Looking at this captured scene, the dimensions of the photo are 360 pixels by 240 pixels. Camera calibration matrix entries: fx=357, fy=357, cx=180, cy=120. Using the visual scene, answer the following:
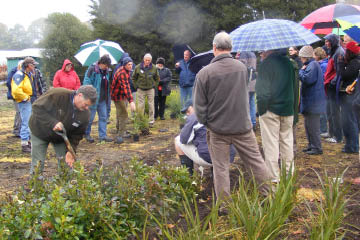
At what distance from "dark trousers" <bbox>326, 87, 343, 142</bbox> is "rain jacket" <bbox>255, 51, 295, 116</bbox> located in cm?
258

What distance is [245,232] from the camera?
277cm

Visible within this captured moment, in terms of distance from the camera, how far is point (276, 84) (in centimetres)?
419

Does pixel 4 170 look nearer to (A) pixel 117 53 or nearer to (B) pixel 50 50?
(A) pixel 117 53

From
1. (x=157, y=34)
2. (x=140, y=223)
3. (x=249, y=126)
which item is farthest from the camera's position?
(x=157, y=34)

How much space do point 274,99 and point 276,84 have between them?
180 mm

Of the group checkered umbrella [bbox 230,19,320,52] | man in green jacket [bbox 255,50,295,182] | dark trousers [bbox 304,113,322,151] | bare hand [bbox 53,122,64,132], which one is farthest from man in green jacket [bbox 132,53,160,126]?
bare hand [bbox 53,122,64,132]

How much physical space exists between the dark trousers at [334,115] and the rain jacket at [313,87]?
2.57 ft

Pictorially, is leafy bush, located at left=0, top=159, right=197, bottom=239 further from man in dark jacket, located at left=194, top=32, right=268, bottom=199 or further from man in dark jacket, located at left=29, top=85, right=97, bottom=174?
man in dark jacket, located at left=29, top=85, right=97, bottom=174

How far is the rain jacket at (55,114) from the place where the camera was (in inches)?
155

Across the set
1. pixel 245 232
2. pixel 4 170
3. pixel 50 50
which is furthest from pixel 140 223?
pixel 50 50

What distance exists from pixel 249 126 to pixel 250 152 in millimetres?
268

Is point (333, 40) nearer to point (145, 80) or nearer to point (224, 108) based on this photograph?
point (224, 108)

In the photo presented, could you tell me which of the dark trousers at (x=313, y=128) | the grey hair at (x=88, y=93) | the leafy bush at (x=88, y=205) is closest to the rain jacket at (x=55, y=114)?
the grey hair at (x=88, y=93)

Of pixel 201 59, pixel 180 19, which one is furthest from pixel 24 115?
pixel 180 19
